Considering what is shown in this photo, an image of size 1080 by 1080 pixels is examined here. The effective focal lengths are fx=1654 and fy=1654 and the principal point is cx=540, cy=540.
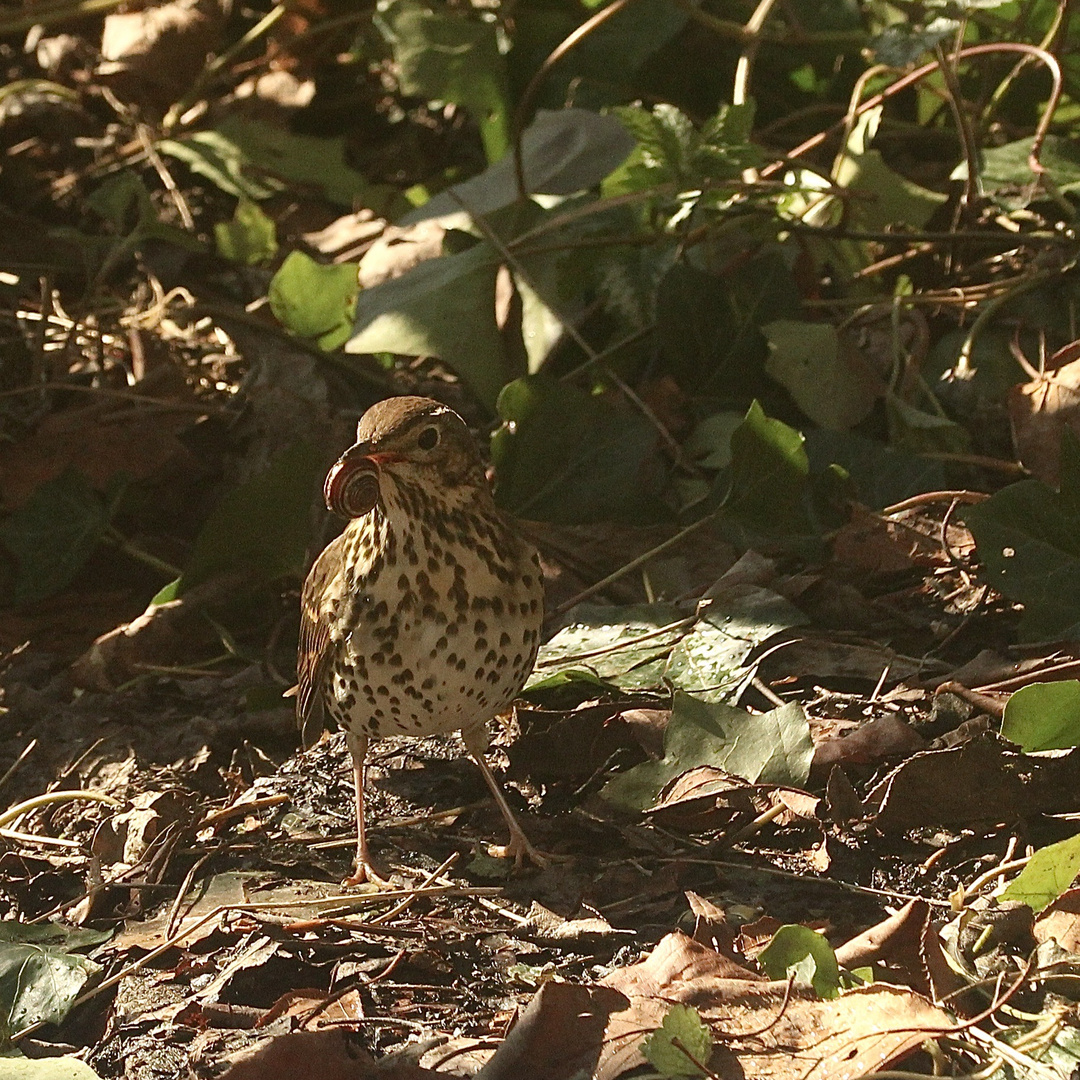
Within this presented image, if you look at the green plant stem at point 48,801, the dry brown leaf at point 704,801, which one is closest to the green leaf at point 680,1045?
the dry brown leaf at point 704,801

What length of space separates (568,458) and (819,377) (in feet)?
2.44

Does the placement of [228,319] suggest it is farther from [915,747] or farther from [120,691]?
[915,747]

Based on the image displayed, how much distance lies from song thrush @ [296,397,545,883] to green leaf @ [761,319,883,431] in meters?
1.38

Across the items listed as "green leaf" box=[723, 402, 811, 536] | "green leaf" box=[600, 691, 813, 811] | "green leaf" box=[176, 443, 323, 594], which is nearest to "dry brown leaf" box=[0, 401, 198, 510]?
"green leaf" box=[176, 443, 323, 594]

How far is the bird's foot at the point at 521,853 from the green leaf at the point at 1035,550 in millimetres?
1109

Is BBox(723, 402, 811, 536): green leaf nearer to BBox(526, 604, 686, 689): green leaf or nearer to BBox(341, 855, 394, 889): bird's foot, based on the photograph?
BBox(526, 604, 686, 689): green leaf

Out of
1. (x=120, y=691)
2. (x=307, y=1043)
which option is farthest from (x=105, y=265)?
(x=307, y=1043)

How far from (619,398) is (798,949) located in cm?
245

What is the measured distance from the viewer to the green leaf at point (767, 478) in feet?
12.3

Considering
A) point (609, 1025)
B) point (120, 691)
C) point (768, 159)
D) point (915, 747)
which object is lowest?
point (120, 691)

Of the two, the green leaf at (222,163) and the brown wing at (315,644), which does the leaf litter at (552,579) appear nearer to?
the green leaf at (222,163)

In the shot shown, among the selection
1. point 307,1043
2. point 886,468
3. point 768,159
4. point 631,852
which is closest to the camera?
point 307,1043

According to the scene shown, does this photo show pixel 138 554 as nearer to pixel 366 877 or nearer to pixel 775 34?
pixel 366 877

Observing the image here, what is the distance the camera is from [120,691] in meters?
4.19
